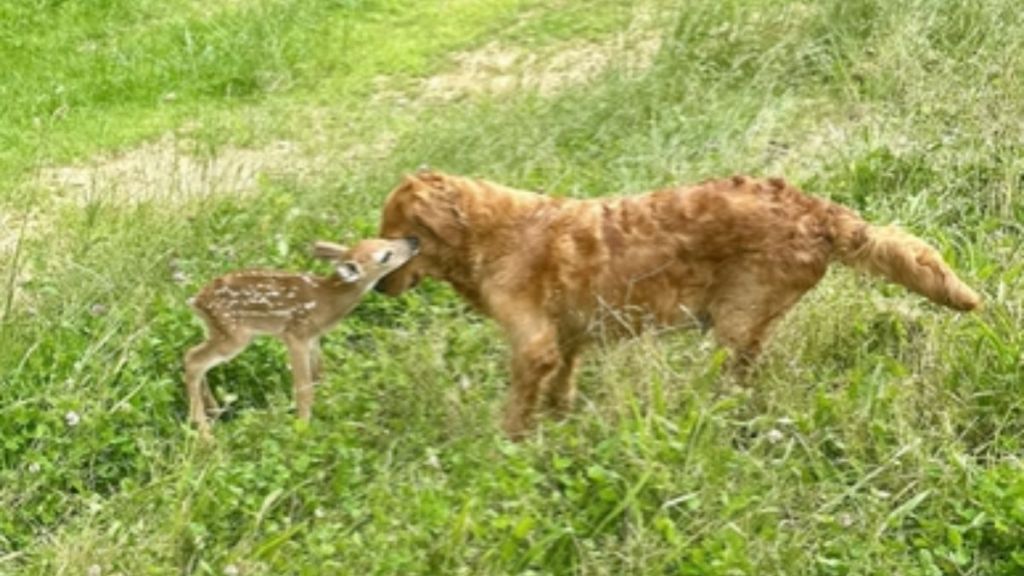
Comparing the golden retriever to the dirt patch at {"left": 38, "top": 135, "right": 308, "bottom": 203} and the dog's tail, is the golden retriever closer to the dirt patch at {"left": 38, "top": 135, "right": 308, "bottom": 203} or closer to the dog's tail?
the dog's tail

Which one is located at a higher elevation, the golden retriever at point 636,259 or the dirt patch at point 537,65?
the golden retriever at point 636,259

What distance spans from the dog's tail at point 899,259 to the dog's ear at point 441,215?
4.14 ft

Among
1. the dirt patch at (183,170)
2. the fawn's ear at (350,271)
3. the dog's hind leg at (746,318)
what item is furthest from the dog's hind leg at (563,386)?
the dirt patch at (183,170)

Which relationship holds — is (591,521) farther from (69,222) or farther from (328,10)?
(328,10)

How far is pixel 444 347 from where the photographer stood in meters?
6.15

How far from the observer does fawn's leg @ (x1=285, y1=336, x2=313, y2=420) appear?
5.86 m

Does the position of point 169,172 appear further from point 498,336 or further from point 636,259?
point 636,259

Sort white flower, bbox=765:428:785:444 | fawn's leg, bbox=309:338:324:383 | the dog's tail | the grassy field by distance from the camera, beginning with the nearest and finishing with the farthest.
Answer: the grassy field → white flower, bbox=765:428:785:444 → the dog's tail → fawn's leg, bbox=309:338:324:383

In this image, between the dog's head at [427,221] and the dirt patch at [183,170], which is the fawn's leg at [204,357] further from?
the dirt patch at [183,170]

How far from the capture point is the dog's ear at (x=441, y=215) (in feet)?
19.4

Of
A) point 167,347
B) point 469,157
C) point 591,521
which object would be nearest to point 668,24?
point 469,157

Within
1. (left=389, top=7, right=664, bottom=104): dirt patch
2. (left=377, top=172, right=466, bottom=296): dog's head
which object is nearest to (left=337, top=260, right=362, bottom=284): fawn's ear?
(left=377, top=172, right=466, bottom=296): dog's head

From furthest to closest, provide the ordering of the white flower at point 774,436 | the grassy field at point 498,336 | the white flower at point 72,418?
the white flower at point 72,418, the white flower at point 774,436, the grassy field at point 498,336

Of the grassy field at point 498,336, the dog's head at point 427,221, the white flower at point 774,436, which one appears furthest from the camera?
the dog's head at point 427,221
